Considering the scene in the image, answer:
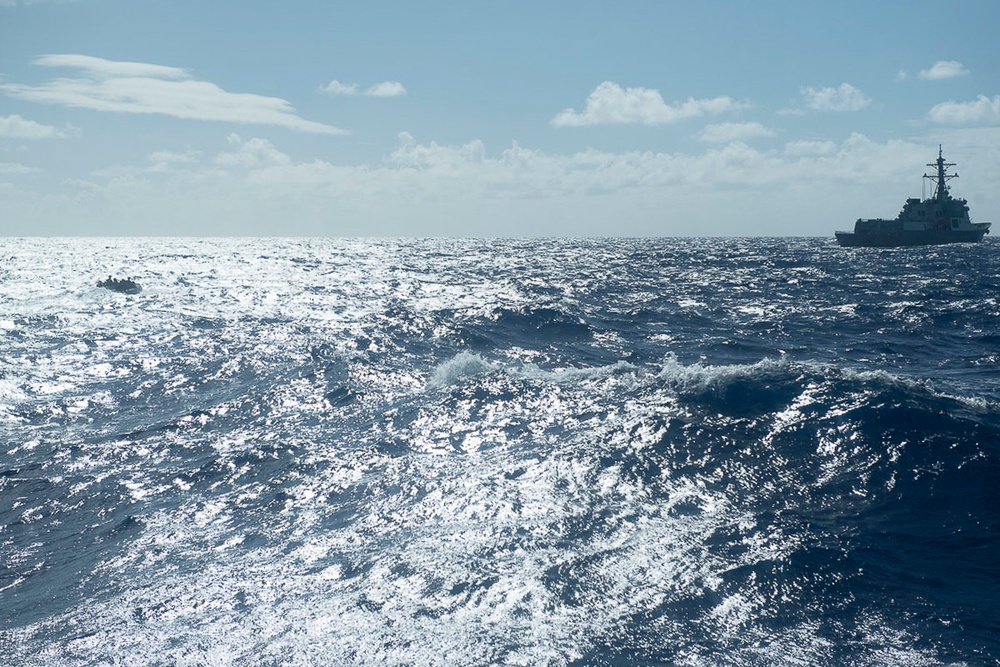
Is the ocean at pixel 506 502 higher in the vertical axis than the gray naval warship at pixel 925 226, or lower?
lower

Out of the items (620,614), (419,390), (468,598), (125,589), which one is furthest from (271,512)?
(419,390)

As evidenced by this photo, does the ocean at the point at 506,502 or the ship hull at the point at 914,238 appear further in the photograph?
the ship hull at the point at 914,238

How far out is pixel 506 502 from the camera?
615 inches

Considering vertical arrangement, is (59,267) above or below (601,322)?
above

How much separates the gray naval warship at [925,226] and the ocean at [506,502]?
315ft

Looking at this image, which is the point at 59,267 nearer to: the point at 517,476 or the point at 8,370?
the point at 8,370

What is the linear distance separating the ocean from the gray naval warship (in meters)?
96.0

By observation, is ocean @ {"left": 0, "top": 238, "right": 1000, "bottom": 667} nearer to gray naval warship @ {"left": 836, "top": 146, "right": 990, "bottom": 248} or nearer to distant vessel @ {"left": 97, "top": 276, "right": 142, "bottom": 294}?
distant vessel @ {"left": 97, "top": 276, "right": 142, "bottom": 294}

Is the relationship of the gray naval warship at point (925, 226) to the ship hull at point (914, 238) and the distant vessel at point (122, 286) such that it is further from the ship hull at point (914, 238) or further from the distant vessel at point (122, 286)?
the distant vessel at point (122, 286)

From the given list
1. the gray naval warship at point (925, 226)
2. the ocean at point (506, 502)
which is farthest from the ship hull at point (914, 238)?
the ocean at point (506, 502)

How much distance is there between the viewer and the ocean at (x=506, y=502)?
35.4 ft

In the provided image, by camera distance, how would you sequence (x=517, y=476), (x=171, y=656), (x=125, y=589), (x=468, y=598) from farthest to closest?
(x=517, y=476) → (x=125, y=589) → (x=468, y=598) → (x=171, y=656)

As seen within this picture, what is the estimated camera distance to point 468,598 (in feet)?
38.5

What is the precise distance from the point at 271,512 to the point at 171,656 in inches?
210
